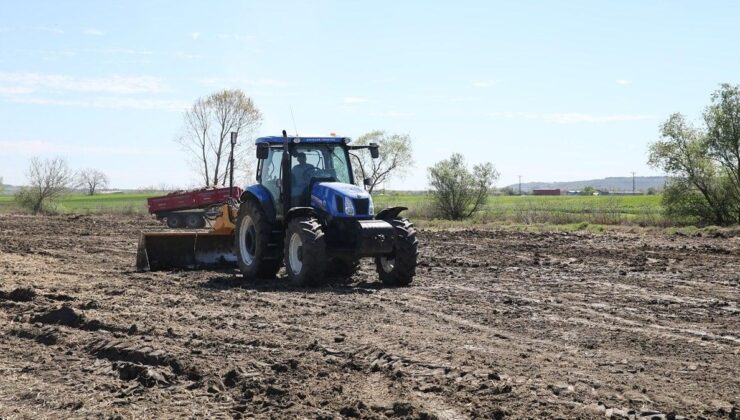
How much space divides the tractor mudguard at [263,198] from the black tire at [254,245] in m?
0.07

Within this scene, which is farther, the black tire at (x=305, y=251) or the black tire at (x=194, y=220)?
the black tire at (x=194, y=220)

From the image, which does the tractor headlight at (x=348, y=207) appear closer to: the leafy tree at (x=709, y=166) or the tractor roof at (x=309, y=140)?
the tractor roof at (x=309, y=140)

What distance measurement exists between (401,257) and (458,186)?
32.6 metres

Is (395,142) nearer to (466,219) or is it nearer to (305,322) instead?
(466,219)

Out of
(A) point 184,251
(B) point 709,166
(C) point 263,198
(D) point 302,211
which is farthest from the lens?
(B) point 709,166

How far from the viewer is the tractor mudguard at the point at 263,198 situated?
1409cm

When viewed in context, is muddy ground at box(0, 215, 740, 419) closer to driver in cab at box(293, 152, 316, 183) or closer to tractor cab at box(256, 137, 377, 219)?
tractor cab at box(256, 137, 377, 219)

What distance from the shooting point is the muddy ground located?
622 cm

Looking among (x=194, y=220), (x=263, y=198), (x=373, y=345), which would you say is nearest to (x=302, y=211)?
(x=263, y=198)

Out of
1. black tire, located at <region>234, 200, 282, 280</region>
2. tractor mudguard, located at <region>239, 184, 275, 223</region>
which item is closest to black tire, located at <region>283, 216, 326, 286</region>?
black tire, located at <region>234, 200, 282, 280</region>

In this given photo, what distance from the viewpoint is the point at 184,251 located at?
1619cm

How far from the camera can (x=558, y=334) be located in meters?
8.89

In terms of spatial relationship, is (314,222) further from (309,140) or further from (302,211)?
(309,140)

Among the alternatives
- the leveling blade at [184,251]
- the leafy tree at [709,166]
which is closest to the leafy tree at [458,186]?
the leafy tree at [709,166]
